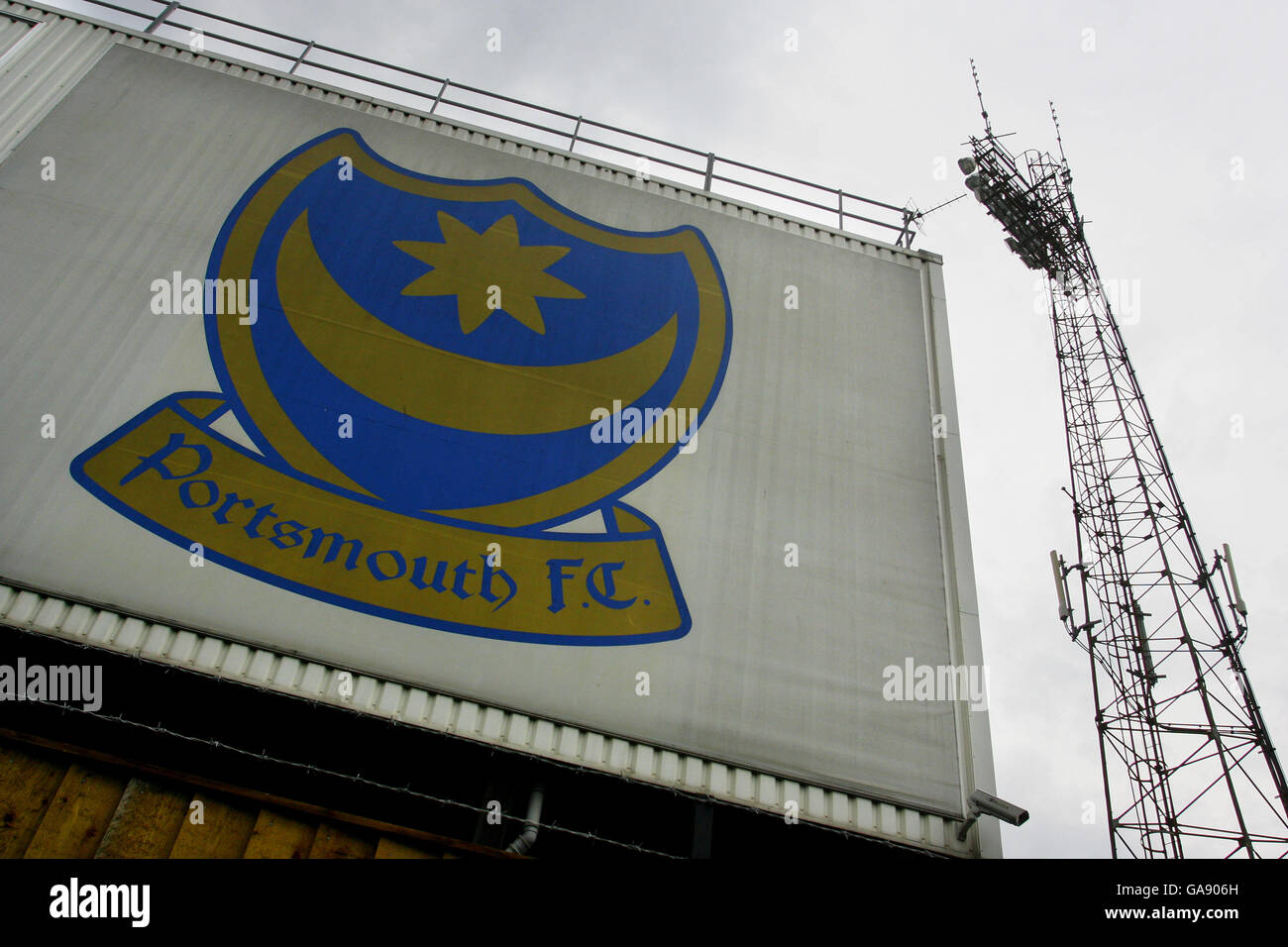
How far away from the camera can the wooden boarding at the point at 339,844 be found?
6.95 meters

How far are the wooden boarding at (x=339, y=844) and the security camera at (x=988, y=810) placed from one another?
653 centimetres

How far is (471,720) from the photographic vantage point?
29.5 feet

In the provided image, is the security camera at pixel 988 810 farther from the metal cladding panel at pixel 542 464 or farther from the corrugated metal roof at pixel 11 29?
the corrugated metal roof at pixel 11 29

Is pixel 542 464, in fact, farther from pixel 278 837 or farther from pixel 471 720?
pixel 278 837

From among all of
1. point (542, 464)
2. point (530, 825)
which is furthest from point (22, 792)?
point (542, 464)

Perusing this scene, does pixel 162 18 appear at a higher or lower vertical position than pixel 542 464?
higher

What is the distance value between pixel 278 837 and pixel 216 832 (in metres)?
0.53

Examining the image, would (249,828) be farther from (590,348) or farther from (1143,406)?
(1143,406)

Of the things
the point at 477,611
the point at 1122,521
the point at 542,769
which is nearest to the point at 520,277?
the point at 477,611

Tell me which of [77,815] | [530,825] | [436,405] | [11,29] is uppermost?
[11,29]
